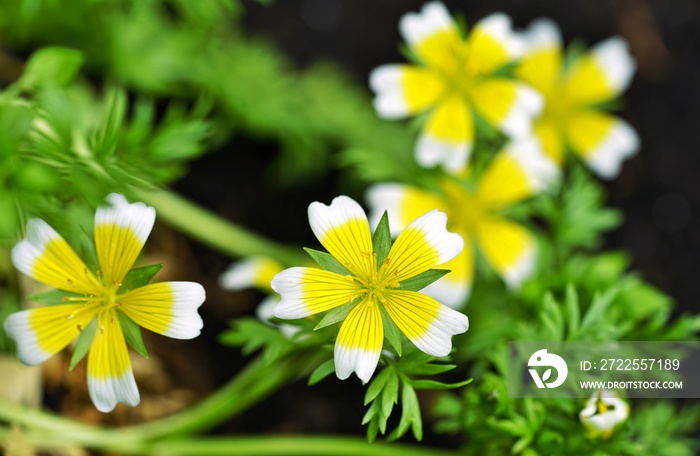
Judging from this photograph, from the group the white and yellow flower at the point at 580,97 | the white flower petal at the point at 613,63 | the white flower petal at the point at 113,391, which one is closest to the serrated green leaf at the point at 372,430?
the white flower petal at the point at 113,391

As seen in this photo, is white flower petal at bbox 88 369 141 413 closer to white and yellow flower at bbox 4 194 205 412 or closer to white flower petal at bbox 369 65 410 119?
white and yellow flower at bbox 4 194 205 412

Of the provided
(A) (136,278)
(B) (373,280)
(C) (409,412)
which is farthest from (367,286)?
(A) (136,278)

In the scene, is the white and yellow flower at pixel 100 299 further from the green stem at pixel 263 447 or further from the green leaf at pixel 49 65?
the green stem at pixel 263 447

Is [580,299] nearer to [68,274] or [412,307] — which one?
[412,307]

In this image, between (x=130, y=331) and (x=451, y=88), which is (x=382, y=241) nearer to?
(x=130, y=331)

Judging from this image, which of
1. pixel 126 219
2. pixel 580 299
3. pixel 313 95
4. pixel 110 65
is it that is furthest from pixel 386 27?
pixel 126 219
